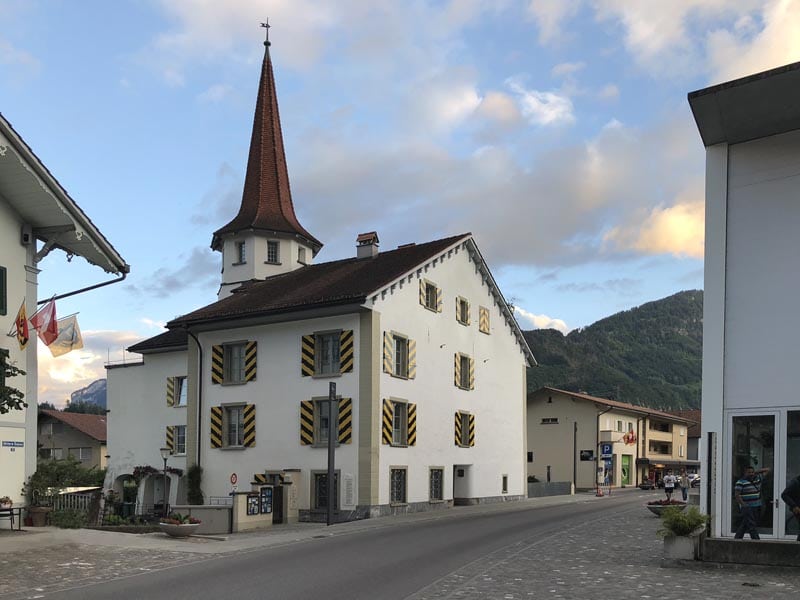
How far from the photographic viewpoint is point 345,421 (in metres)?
30.9

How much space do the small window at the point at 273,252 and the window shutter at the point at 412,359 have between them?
12.9m

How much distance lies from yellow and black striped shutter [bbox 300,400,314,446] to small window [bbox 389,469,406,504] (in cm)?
315

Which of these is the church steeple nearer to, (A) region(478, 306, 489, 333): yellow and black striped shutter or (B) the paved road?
(A) region(478, 306, 489, 333): yellow and black striped shutter

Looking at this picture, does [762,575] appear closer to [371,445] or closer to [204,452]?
[371,445]

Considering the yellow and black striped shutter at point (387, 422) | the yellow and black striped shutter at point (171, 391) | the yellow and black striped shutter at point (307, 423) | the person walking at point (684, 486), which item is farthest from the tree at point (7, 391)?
the person walking at point (684, 486)

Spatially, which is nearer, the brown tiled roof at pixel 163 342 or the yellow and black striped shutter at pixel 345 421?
the yellow and black striped shutter at pixel 345 421

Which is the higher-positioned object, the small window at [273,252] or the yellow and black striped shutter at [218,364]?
the small window at [273,252]

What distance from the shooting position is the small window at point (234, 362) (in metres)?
34.4

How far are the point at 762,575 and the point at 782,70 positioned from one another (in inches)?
314

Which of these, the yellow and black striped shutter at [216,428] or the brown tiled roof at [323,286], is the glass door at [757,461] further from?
the yellow and black striped shutter at [216,428]

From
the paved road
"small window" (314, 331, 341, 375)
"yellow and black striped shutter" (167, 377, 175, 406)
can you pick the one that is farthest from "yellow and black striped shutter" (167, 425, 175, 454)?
the paved road

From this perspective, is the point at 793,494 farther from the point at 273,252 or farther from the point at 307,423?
the point at 273,252

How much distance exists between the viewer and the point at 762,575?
1380 centimetres

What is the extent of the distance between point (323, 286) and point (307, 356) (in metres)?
3.37
